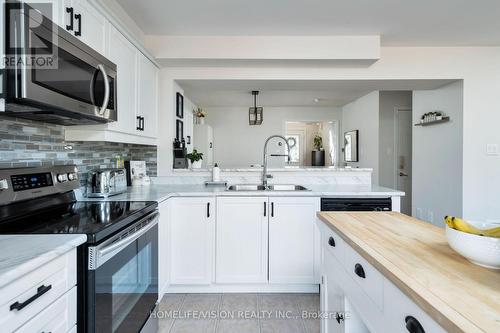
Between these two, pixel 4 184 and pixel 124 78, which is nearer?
pixel 4 184

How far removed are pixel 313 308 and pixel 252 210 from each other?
90 centimetres

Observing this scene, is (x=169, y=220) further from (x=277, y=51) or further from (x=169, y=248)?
(x=277, y=51)

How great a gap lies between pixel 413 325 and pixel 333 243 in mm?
615

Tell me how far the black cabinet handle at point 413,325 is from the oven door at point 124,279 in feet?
3.47

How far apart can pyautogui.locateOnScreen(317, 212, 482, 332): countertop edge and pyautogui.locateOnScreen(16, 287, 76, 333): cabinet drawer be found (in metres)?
1.01

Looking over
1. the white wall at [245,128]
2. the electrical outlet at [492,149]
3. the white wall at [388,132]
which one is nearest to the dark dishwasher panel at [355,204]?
the electrical outlet at [492,149]

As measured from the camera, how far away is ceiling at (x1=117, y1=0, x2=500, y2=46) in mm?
2076

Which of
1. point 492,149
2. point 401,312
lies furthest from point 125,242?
point 492,149

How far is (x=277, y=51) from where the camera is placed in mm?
2576

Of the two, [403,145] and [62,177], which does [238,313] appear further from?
[403,145]

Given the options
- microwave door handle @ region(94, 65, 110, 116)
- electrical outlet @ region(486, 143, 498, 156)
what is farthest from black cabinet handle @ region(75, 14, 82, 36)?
electrical outlet @ region(486, 143, 498, 156)

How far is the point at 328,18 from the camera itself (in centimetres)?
225

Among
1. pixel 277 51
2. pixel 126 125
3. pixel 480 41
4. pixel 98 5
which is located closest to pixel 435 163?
pixel 480 41

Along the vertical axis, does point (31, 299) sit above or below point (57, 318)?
above
